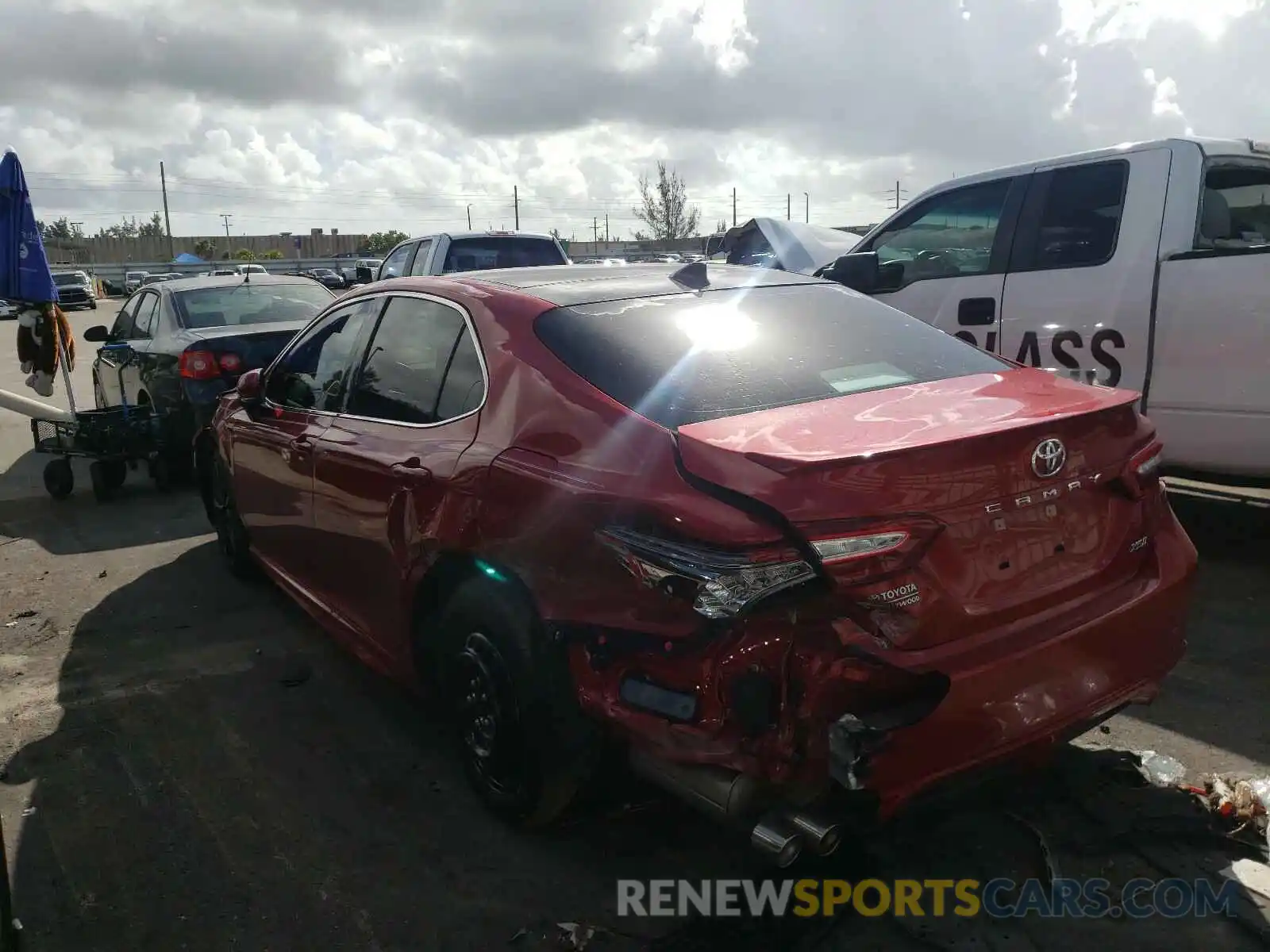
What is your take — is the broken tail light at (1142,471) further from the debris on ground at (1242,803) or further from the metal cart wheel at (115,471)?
the metal cart wheel at (115,471)

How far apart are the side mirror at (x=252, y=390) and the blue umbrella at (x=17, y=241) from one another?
12.8 ft

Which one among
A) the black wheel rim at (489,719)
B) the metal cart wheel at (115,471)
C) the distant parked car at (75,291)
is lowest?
the metal cart wheel at (115,471)

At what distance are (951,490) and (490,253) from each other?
34.0 ft

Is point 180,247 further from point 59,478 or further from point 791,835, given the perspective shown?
point 791,835

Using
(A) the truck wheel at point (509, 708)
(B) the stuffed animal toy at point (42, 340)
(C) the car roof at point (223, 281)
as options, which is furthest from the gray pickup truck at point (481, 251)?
(A) the truck wheel at point (509, 708)

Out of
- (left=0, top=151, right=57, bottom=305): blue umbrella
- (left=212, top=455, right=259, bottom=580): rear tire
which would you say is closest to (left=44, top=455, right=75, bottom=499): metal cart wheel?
(left=0, top=151, right=57, bottom=305): blue umbrella

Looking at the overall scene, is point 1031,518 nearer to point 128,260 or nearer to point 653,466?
point 653,466

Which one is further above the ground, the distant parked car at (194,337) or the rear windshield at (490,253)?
the rear windshield at (490,253)

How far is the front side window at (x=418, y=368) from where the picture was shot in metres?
3.26

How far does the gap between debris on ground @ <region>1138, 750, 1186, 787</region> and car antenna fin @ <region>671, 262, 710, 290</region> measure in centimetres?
214

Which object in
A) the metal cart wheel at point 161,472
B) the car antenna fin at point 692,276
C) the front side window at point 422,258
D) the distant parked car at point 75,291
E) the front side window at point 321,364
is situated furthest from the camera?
the distant parked car at point 75,291

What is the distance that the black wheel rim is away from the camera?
2879mm

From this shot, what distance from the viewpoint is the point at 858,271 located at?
591 centimetres

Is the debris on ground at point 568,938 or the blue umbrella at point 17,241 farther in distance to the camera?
the blue umbrella at point 17,241
